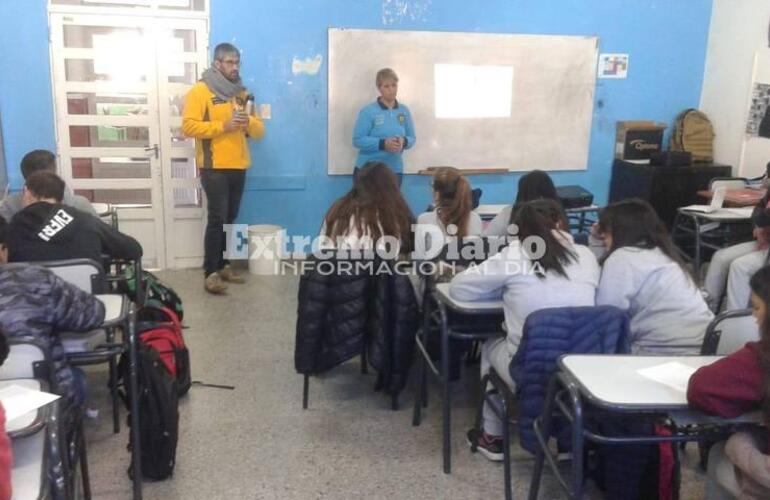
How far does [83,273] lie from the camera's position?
257 cm

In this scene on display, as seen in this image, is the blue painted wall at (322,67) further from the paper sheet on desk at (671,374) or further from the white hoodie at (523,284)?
the paper sheet on desk at (671,374)

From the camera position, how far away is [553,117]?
18.8 ft

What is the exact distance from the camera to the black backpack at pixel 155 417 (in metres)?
2.42

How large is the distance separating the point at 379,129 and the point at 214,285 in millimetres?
1638

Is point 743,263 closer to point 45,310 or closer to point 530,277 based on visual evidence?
point 530,277

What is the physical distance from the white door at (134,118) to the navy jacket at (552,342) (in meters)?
3.56

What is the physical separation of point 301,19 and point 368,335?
3.02m

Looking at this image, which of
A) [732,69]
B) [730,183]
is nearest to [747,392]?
[730,183]

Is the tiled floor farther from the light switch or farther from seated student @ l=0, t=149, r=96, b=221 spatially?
the light switch

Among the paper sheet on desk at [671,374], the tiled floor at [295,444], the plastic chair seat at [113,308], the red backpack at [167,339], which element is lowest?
the tiled floor at [295,444]

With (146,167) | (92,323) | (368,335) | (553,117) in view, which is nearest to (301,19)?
(146,167)

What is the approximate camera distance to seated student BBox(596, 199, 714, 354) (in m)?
2.34

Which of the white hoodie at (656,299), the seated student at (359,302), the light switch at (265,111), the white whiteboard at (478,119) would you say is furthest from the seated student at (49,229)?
the white whiteboard at (478,119)

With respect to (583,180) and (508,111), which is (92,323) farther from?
(583,180)
